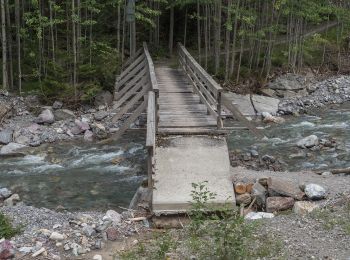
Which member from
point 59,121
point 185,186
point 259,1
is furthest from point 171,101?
point 259,1

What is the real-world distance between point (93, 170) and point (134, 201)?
2954mm

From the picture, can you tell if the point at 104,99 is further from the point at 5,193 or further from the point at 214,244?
the point at 214,244

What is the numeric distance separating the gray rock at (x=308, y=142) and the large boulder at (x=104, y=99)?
24.4ft

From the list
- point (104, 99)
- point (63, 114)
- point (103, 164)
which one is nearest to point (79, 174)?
point (103, 164)

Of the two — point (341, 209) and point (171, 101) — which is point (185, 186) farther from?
point (171, 101)

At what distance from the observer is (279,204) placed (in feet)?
28.1

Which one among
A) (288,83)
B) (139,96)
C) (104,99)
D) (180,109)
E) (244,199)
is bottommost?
(104,99)

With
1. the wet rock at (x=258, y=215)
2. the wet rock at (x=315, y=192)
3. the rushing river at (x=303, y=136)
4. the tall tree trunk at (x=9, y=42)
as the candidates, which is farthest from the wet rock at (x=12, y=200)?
the tall tree trunk at (x=9, y=42)

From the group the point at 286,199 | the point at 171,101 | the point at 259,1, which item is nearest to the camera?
the point at 286,199

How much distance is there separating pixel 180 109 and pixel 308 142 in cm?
372

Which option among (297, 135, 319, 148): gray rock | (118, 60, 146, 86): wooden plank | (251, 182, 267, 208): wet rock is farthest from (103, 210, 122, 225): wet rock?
(118, 60, 146, 86): wooden plank

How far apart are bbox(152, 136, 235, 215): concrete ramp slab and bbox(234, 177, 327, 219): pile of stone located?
29 centimetres

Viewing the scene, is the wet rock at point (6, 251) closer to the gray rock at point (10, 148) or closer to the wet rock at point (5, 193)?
the wet rock at point (5, 193)

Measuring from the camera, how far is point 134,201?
9.76m
